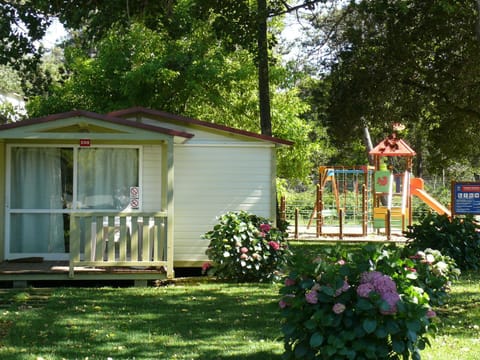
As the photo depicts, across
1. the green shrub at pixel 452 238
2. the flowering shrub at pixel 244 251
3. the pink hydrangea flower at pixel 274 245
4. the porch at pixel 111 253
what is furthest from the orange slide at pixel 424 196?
the porch at pixel 111 253

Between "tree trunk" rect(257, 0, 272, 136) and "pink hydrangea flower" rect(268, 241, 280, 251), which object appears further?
"tree trunk" rect(257, 0, 272, 136)

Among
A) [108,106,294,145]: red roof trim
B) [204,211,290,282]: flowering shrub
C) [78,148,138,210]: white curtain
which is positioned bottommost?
[204,211,290,282]: flowering shrub

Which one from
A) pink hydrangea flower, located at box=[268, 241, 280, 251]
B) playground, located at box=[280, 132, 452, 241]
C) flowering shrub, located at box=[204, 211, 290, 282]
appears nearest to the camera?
flowering shrub, located at box=[204, 211, 290, 282]

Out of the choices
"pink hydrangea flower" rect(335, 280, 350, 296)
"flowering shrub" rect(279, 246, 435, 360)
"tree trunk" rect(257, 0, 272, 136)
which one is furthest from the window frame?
"pink hydrangea flower" rect(335, 280, 350, 296)

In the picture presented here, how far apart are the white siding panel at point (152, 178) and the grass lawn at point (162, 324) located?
1993 mm

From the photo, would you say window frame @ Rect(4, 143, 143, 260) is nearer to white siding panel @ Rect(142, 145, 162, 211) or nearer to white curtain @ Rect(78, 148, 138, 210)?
white curtain @ Rect(78, 148, 138, 210)

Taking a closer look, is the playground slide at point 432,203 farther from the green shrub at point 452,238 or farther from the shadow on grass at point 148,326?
the shadow on grass at point 148,326

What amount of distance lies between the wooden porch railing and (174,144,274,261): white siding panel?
4.69 ft

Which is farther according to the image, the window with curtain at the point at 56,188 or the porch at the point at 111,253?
the window with curtain at the point at 56,188

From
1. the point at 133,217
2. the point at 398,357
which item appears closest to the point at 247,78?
the point at 133,217

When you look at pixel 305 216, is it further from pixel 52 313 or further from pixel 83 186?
pixel 52 313

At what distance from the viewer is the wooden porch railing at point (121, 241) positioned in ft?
35.4

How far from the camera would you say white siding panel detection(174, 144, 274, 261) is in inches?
496

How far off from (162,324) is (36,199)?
5354 millimetres
